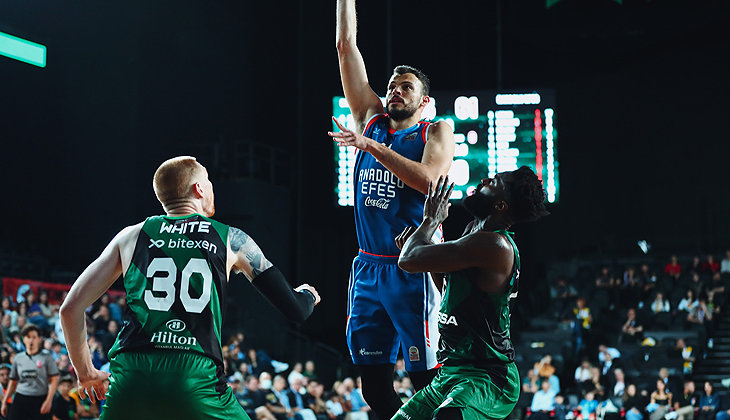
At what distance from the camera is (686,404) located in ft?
37.8

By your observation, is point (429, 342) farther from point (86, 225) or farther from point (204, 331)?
point (86, 225)

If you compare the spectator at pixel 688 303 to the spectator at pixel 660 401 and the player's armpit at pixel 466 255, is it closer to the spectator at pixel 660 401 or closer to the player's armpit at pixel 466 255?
the spectator at pixel 660 401

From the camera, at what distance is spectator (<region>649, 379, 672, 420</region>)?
11.2 metres

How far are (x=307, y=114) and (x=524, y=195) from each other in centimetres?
1406

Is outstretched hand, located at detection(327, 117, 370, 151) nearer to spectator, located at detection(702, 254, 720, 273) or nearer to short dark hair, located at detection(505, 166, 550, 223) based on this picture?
short dark hair, located at detection(505, 166, 550, 223)

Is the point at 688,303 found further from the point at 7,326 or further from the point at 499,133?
the point at 7,326

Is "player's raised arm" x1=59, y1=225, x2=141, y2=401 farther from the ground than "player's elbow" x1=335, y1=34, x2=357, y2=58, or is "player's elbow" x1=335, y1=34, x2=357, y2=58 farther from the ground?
"player's elbow" x1=335, y1=34, x2=357, y2=58

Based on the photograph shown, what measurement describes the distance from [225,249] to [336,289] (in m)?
14.7

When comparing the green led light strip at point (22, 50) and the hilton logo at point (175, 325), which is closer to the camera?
the hilton logo at point (175, 325)

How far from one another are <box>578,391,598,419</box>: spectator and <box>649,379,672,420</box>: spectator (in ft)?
2.60

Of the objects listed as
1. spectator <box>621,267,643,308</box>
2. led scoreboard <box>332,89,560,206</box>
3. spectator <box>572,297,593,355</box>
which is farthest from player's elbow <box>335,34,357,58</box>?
spectator <box>621,267,643,308</box>

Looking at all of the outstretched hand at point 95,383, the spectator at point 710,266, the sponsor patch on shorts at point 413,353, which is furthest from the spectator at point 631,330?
the outstretched hand at point 95,383

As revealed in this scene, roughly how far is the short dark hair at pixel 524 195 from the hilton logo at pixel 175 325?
153cm

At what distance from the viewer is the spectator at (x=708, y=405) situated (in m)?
11.3
